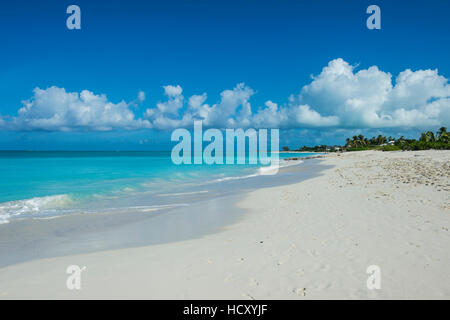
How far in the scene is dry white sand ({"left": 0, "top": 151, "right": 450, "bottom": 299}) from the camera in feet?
16.0

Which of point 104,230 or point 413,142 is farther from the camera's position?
point 413,142

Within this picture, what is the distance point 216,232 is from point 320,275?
4260 mm

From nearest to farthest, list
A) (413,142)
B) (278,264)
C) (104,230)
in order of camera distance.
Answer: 1. (278,264)
2. (104,230)
3. (413,142)

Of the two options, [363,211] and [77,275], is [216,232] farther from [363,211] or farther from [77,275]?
[363,211]

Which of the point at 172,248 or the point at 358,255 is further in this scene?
the point at 172,248

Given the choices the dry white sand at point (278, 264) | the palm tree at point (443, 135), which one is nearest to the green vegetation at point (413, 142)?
the palm tree at point (443, 135)

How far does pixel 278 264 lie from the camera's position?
19.4 feet

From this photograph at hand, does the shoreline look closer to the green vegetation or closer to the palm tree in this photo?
the green vegetation

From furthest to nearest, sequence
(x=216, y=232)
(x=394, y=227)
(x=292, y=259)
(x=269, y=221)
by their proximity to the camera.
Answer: (x=269, y=221) < (x=216, y=232) < (x=394, y=227) < (x=292, y=259)

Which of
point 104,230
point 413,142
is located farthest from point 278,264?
point 413,142

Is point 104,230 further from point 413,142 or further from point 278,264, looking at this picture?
point 413,142
